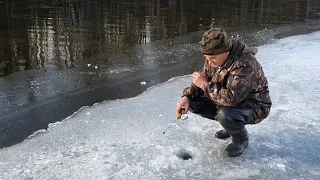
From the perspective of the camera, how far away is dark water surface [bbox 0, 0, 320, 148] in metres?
4.82

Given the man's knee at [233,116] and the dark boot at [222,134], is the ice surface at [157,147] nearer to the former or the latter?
the dark boot at [222,134]

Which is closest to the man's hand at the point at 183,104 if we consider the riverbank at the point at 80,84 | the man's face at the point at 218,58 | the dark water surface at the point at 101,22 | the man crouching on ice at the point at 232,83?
the man crouching on ice at the point at 232,83

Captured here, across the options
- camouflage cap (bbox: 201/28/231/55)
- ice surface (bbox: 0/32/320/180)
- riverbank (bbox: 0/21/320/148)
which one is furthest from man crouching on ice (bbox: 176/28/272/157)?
riverbank (bbox: 0/21/320/148)

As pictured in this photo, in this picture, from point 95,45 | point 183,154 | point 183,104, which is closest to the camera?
point 183,104

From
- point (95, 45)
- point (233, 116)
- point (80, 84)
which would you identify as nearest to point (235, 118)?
point (233, 116)

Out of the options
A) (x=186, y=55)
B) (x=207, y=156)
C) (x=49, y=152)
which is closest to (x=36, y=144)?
(x=49, y=152)

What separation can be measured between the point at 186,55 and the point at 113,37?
2.13m

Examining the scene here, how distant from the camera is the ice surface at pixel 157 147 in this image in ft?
10.3

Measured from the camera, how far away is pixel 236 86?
3018 mm

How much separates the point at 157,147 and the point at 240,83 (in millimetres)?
1008

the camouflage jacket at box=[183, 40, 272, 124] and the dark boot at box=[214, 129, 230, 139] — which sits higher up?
the camouflage jacket at box=[183, 40, 272, 124]

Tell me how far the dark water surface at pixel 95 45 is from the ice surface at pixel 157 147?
399 millimetres

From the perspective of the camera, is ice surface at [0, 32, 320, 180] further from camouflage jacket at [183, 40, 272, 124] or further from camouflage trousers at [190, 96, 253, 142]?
camouflage jacket at [183, 40, 272, 124]

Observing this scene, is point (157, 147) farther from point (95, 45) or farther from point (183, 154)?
point (95, 45)
